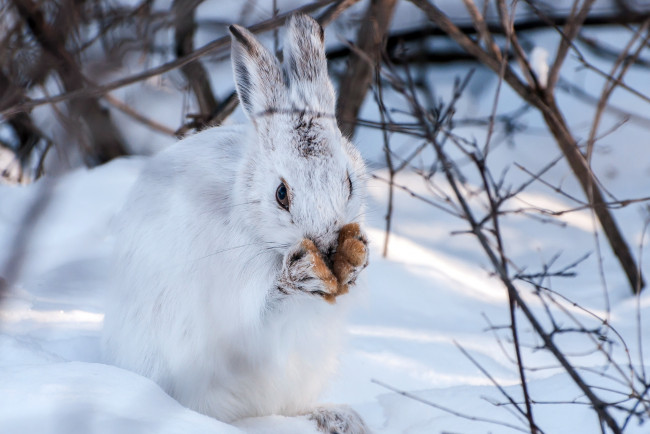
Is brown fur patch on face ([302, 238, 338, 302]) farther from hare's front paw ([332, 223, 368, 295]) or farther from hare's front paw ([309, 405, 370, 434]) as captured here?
hare's front paw ([309, 405, 370, 434])

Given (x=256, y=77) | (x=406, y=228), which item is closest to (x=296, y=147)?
Answer: (x=256, y=77)

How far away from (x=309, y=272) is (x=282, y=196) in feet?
0.86

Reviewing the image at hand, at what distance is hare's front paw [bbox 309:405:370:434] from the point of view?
8.59ft

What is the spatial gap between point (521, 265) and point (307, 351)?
207 cm

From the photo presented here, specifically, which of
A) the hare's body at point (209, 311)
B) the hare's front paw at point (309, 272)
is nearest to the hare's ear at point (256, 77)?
the hare's body at point (209, 311)

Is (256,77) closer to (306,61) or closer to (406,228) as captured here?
(306,61)

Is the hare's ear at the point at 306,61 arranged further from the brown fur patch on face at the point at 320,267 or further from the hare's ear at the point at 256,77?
the brown fur patch on face at the point at 320,267

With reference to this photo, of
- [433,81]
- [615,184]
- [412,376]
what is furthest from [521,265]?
[433,81]

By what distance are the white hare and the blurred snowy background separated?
17 cm

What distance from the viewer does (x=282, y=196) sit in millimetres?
2377

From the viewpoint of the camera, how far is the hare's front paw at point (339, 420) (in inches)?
103

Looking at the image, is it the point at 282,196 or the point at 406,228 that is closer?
the point at 282,196

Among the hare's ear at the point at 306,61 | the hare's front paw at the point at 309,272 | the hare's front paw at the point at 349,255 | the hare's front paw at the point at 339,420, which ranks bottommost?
the hare's front paw at the point at 339,420

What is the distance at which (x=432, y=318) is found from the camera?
3746 millimetres
